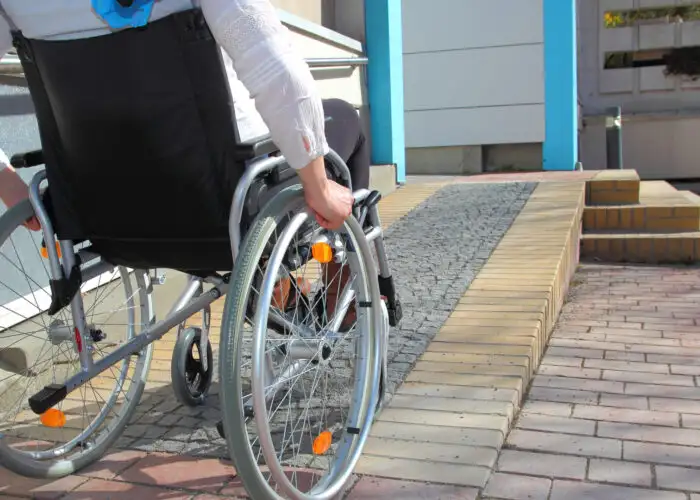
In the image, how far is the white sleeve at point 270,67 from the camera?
144 cm

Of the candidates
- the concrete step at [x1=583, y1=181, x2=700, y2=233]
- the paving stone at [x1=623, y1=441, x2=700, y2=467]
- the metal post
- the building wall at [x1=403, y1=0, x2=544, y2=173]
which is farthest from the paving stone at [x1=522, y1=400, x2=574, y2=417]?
the metal post

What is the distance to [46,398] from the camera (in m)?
1.69

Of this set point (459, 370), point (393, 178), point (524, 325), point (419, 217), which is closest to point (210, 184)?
point (459, 370)

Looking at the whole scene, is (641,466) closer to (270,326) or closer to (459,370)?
(459,370)

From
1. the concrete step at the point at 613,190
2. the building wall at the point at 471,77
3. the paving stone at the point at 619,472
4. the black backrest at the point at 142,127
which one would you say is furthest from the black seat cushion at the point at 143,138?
the building wall at the point at 471,77

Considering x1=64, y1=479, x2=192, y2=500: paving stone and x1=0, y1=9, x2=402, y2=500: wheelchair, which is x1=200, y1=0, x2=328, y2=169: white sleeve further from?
x1=64, y1=479, x2=192, y2=500: paving stone

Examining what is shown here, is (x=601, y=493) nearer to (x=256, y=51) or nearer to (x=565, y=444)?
(x=565, y=444)

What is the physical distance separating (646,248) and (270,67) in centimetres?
471

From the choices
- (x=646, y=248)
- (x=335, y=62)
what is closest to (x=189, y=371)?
(x=335, y=62)

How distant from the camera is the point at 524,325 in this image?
9.74 ft

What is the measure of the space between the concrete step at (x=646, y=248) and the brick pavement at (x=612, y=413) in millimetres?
1401

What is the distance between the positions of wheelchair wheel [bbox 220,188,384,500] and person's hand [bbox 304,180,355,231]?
0.04 metres

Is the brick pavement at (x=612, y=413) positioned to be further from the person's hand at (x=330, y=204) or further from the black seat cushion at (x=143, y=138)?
the black seat cushion at (x=143, y=138)

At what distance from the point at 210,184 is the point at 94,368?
1.80ft
